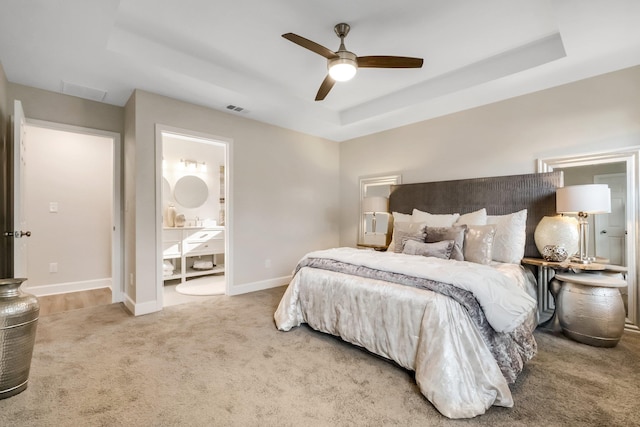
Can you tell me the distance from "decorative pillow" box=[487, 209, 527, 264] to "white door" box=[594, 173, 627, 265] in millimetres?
670

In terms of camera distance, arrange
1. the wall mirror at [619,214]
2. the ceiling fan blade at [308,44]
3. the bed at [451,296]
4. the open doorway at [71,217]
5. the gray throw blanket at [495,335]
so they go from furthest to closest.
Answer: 1. the open doorway at [71,217]
2. the wall mirror at [619,214]
3. the ceiling fan blade at [308,44]
4. the gray throw blanket at [495,335]
5. the bed at [451,296]

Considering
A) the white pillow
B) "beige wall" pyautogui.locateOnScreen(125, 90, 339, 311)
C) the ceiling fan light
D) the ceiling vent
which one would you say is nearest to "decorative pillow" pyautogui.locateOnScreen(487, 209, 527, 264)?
the white pillow

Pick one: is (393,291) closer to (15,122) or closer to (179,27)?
(179,27)

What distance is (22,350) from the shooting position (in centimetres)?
185

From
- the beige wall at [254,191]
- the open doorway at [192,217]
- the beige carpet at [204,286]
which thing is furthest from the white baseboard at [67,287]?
the beige wall at [254,191]

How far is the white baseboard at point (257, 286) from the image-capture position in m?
4.15

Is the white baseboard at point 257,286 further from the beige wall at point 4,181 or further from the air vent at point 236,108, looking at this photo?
the air vent at point 236,108

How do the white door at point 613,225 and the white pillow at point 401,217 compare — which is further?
the white pillow at point 401,217

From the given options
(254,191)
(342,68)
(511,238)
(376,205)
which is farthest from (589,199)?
(254,191)

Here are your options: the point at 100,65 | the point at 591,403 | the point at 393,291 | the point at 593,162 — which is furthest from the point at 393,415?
the point at 100,65

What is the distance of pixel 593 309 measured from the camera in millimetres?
2488

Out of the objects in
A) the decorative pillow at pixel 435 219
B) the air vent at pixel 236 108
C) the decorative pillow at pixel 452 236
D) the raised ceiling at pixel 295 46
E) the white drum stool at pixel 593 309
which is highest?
the raised ceiling at pixel 295 46

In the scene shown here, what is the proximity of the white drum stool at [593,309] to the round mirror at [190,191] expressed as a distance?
5.40 m

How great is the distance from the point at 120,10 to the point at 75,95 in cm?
169
